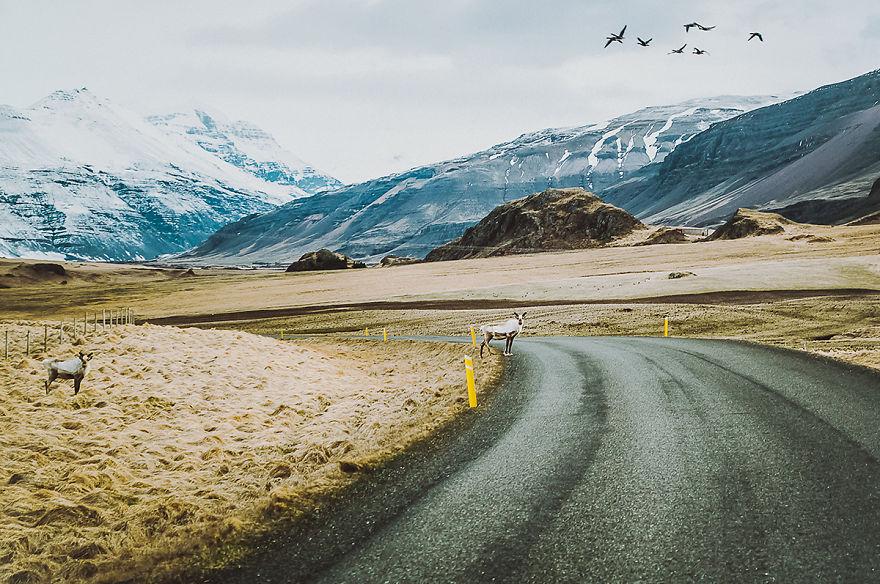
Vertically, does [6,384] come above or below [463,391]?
above

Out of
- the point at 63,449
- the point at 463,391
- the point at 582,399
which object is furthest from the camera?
the point at 463,391

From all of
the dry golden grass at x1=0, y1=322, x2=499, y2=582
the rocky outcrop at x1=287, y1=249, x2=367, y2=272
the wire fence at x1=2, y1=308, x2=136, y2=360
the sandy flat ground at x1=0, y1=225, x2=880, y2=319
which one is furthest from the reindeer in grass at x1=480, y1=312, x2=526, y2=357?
the rocky outcrop at x1=287, y1=249, x2=367, y2=272

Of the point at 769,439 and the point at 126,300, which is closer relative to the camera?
the point at 769,439

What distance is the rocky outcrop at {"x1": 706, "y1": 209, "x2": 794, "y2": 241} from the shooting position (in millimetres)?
147988

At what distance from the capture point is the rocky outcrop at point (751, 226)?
5826 inches

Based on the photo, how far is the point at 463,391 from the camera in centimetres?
1638

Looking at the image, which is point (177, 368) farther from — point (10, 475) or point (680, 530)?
point (680, 530)

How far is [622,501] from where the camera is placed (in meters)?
7.72

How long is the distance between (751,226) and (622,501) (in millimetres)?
165704

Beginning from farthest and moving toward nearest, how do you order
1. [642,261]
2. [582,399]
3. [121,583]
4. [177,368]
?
[642,261] < [177,368] < [582,399] < [121,583]

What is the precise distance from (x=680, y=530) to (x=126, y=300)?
113 meters

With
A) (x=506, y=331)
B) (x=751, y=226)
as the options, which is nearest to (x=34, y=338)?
(x=506, y=331)

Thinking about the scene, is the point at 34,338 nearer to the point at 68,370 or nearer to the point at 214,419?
the point at 68,370

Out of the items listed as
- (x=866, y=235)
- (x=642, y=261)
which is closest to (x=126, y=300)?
(x=642, y=261)
